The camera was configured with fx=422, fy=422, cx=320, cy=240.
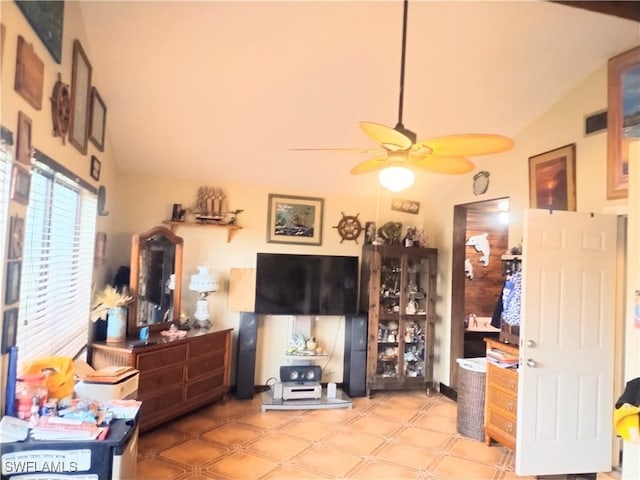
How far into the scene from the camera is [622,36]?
2.81 m

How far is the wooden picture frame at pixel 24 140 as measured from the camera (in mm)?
1646

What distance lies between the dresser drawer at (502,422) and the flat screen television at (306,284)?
5.52 feet

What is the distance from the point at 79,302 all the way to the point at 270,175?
2.15 m

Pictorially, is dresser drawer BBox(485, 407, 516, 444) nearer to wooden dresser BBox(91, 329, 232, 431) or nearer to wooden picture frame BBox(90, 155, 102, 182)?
wooden dresser BBox(91, 329, 232, 431)

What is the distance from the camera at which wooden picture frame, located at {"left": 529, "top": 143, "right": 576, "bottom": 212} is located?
324 cm

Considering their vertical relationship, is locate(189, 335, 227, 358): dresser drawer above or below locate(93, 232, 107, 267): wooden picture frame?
below

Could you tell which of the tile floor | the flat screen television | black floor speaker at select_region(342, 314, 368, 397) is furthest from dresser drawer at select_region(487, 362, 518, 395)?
the flat screen television

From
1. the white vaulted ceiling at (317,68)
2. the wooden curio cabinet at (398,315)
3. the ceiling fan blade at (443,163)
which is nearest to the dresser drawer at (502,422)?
the wooden curio cabinet at (398,315)

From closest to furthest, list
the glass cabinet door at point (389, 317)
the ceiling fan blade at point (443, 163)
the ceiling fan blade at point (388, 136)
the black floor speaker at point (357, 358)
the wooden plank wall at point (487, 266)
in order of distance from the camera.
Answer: the ceiling fan blade at point (388, 136) → the ceiling fan blade at point (443, 163) → the black floor speaker at point (357, 358) → the glass cabinet door at point (389, 317) → the wooden plank wall at point (487, 266)

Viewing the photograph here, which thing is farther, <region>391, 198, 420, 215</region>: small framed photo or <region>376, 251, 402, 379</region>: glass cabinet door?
<region>391, 198, 420, 215</region>: small framed photo

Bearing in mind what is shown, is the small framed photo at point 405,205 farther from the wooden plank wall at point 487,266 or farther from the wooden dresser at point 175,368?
the wooden dresser at point 175,368

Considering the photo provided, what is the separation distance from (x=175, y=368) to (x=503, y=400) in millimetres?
2623

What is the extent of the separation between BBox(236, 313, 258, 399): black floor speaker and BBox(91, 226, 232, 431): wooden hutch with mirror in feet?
0.51

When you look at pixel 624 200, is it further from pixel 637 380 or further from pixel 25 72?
pixel 25 72
